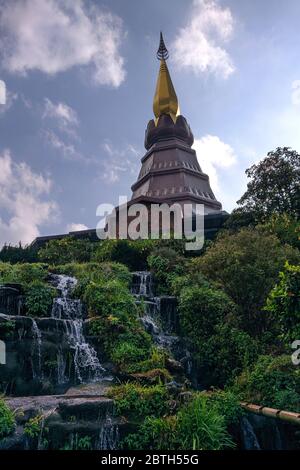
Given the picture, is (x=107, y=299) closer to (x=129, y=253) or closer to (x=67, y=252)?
(x=129, y=253)

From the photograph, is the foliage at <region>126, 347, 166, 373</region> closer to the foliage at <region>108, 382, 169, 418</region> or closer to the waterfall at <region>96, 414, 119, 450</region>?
the foliage at <region>108, 382, 169, 418</region>

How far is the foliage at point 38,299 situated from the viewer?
1412 centimetres

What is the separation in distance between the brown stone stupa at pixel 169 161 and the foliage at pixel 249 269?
2144 cm

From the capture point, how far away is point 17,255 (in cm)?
2519

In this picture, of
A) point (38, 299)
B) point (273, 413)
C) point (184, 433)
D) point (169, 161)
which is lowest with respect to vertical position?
point (184, 433)

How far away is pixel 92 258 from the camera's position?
2289cm

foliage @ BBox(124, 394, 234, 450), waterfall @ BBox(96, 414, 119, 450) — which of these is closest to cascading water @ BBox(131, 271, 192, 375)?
foliage @ BBox(124, 394, 234, 450)

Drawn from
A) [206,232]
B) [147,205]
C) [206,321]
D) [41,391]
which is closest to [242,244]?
[206,321]

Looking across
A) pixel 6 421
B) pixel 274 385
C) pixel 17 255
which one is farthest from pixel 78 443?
pixel 17 255

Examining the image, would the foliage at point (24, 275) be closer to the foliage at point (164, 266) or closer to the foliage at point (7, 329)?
the foliage at point (7, 329)

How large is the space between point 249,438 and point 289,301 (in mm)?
3363

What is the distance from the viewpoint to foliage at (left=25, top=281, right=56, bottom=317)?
46.3 feet

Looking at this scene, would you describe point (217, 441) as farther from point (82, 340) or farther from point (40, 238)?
point (40, 238)

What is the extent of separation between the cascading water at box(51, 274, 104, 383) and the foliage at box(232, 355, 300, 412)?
12.0ft
